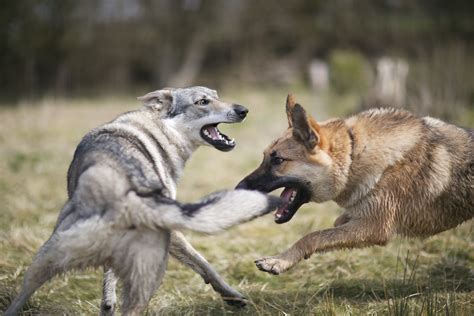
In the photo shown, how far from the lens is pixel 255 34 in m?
21.3

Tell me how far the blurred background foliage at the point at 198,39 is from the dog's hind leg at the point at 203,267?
12852mm

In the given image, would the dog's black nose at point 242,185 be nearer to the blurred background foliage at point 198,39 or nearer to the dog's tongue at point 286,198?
the dog's tongue at point 286,198

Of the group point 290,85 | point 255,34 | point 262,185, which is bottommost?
point 290,85

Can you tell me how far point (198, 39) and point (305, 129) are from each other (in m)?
17.2

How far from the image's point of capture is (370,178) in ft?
13.1

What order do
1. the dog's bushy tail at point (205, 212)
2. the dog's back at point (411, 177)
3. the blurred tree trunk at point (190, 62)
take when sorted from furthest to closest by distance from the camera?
the blurred tree trunk at point (190, 62) < the dog's back at point (411, 177) < the dog's bushy tail at point (205, 212)

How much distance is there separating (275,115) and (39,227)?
8860 mm

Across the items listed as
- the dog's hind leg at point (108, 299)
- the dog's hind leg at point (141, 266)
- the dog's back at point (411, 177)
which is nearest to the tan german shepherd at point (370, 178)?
the dog's back at point (411, 177)

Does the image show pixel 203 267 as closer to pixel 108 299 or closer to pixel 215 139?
pixel 108 299

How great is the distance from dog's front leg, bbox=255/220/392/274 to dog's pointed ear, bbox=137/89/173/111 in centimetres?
160

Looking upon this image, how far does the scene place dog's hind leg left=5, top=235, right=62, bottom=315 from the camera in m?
3.07

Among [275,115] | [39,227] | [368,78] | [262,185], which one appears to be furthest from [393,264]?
[368,78]

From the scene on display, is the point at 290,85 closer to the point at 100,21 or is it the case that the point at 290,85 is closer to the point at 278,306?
the point at 100,21

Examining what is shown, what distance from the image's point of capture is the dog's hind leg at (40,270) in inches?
121
